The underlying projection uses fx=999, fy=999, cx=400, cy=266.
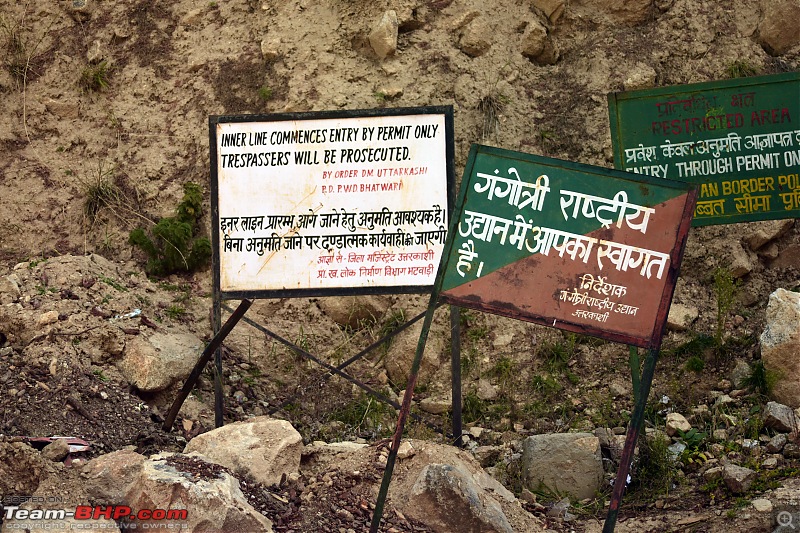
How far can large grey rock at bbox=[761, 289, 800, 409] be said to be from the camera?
634 centimetres

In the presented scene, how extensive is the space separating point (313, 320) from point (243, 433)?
243 cm

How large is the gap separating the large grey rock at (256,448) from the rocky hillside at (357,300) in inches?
Answer: 3.1

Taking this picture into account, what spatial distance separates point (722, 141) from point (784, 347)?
1414mm

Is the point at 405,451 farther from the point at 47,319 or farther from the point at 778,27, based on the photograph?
the point at 778,27

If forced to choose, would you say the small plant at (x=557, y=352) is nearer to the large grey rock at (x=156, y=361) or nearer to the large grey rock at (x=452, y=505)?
the large grey rock at (x=452, y=505)

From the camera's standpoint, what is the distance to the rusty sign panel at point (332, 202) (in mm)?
6312

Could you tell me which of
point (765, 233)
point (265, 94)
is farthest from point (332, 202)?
point (765, 233)

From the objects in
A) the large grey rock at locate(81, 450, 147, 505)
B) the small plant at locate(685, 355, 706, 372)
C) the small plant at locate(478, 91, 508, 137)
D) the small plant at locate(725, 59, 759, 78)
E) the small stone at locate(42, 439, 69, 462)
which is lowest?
the large grey rock at locate(81, 450, 147, 505)

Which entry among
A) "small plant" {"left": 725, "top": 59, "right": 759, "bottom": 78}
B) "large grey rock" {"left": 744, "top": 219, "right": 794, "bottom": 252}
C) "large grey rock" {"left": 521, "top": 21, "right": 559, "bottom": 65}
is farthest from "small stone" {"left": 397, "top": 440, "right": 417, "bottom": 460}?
"small plant" {"left": 725, "top": 59, "right": 759, "bottom": 78}

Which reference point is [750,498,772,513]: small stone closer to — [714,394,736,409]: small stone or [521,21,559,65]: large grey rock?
[714,394,736,409]: small stone

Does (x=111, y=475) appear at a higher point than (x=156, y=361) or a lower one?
lower

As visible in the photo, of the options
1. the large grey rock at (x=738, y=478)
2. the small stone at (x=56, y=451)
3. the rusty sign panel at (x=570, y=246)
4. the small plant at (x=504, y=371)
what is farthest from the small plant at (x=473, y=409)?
the small stone at (x=56, y=451)

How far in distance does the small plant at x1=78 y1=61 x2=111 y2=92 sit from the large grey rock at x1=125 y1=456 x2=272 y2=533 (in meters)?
5.25

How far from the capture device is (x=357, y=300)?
26.0 feet
